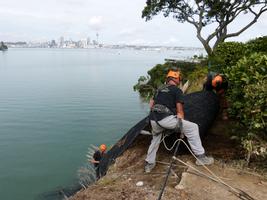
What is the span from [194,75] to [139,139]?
24.0 feet

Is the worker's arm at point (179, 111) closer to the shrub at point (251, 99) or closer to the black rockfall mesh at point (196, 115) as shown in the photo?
the black rockfall mesh at point (196, 115)

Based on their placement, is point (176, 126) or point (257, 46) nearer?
point (176, 126)

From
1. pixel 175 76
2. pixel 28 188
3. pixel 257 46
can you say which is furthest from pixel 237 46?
pixel 28 188

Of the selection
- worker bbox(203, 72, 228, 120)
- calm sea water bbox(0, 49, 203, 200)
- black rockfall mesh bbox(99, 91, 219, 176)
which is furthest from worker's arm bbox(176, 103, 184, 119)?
calm sea water bbox(0, 49, 203, 200)

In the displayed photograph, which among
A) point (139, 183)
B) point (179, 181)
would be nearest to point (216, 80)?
point (179, 181)

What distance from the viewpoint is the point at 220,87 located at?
10.3 meters

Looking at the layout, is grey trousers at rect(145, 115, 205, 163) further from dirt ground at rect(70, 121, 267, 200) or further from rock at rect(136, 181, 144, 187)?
rock at rect(136, 181, 144, 187)

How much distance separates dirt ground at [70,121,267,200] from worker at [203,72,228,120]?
149cm

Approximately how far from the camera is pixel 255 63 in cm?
841

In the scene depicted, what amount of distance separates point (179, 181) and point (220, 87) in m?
4.26

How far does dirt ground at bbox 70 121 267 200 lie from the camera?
6.73 m

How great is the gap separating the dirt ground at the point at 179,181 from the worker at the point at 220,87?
1493mm

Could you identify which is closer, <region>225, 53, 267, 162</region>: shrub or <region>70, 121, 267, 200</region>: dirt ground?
<region>70, 121, 267, 200</region>: dirt ground

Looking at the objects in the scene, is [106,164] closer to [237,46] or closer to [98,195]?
[98,195]
